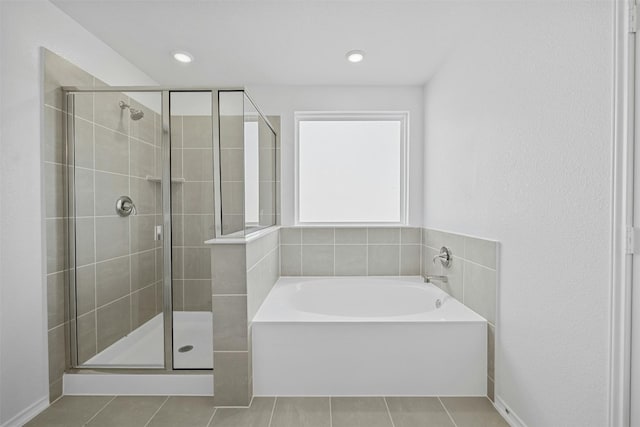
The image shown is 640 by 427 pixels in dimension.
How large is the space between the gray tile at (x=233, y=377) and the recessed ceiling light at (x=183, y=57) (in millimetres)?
2047

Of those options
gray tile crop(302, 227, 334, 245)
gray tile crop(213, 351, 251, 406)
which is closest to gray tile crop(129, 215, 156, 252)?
gray tile crop(213, 351, 251, 406)

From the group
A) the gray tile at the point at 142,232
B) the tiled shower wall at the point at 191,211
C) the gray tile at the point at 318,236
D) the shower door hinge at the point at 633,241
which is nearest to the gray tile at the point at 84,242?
the gray tile at the point at 142,232

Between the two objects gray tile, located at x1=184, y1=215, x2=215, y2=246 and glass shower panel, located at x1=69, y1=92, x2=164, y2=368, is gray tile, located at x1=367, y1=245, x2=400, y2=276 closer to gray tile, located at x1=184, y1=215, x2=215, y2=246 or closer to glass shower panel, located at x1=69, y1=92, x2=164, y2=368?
gray tile, located at x1=184, y1=215, x2=215, y2=246

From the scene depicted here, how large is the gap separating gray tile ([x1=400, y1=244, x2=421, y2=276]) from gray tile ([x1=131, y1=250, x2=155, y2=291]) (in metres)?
2.05

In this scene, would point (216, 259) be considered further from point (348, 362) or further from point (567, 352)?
point (567, 352)

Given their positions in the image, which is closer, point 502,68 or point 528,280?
point 528,280

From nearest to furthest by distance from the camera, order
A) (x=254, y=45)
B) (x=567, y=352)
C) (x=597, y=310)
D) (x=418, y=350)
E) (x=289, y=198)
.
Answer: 1. (x=597, y=310)
2. (x=567, y=352)
3. (x=418, y=350)
4. (x=254, y=45)
5. (x=289, y=198)

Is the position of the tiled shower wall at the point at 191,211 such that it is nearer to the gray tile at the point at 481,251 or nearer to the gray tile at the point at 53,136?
the gray tile at the point at 53,136

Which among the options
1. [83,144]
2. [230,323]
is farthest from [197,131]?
[230,323]

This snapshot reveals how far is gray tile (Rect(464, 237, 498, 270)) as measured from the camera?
1801 millimetres

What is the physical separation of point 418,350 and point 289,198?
1723 mm

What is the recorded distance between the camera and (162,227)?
6.48ft

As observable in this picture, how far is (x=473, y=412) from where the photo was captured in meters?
1.72

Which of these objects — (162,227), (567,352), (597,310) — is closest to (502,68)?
(597,310)
